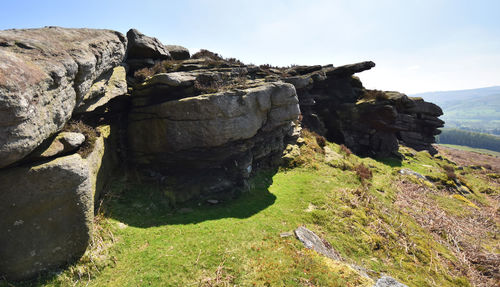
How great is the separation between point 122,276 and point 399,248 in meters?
Result: 15.3

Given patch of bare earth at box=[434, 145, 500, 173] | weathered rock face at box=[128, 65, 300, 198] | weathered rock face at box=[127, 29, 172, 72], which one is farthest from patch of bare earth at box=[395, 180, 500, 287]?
patch of bare earth at box=[434, 145, 500, 173]

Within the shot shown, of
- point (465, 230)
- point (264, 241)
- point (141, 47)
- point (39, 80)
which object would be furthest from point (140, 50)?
point (465, 230)

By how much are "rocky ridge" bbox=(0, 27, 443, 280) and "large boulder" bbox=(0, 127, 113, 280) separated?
0.03m

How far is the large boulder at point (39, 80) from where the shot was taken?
21.9 feet

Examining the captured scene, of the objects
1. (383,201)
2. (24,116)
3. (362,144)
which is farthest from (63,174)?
(362,144)

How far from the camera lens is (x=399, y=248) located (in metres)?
13.6

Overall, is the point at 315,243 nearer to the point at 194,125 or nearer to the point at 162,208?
the point at 162,208

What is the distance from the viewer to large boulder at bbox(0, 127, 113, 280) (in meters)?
7.72

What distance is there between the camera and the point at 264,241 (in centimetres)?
1134

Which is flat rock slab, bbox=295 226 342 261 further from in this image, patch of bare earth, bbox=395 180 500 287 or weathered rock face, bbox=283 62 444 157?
weathered rock face, bbox=283 62 444 157

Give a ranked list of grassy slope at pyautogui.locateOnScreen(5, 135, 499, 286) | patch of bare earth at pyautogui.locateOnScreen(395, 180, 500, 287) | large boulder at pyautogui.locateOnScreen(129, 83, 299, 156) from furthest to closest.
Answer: large boulder at pyautogui.locateOnScreen(129, 83, 299, 156), patch of bare earth at pyautogui.locateOnScreen(395, 180, 500, 287), grassy slope at pyautogui.locateOnScreen(5, 135, 499, 286)

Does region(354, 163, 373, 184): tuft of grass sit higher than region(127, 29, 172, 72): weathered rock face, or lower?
lower

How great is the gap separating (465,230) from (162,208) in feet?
80.8

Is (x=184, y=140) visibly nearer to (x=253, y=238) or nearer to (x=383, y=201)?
(x=253, y=238)
